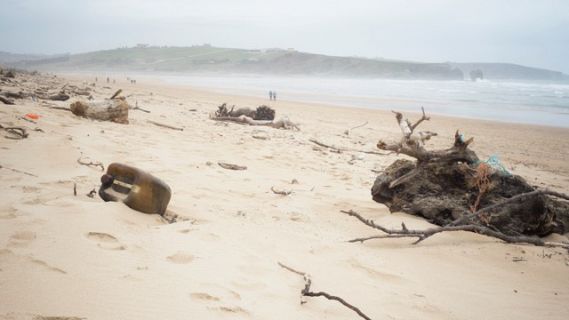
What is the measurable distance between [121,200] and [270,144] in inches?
197

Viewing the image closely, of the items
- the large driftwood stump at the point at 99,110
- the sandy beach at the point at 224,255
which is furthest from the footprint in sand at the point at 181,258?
the large driftwood stump at the point at 99,110

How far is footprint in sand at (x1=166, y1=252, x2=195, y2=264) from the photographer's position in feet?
7.18

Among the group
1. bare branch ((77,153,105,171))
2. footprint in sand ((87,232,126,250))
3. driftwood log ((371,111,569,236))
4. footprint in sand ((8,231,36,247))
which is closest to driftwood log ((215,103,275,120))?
bare branch ((77,153,105,171))

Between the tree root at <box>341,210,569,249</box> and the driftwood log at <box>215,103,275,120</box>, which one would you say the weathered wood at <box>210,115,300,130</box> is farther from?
the tree root at <box>341,210,569,249</box>

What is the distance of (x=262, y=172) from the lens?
5.34m

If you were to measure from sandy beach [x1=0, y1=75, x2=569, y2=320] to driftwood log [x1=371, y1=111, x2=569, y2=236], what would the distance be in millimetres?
193

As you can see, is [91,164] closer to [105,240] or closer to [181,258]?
[105,240]

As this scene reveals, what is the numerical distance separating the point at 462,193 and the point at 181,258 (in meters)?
2.91

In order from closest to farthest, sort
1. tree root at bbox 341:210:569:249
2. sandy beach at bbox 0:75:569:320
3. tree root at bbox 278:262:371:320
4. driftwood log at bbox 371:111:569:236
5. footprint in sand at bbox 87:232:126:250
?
sandy beach at bbox 0:75:569:320 < tree root at bbox 278:262:371:320 < footprint in sand at bbox 87:232:126:250 < tree root at bbox 341:210:569:249 < driftwood log at bbox 371:111:569:236

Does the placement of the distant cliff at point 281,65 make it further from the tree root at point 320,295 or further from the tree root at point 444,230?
the tree root at point 320,295

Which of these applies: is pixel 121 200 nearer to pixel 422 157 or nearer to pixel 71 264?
pixel 71 264

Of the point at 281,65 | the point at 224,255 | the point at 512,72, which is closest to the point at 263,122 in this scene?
the point at 224,255

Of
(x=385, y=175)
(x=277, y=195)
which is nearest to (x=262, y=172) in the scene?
(x=277, y=195)

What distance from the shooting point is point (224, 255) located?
2.41 meters
